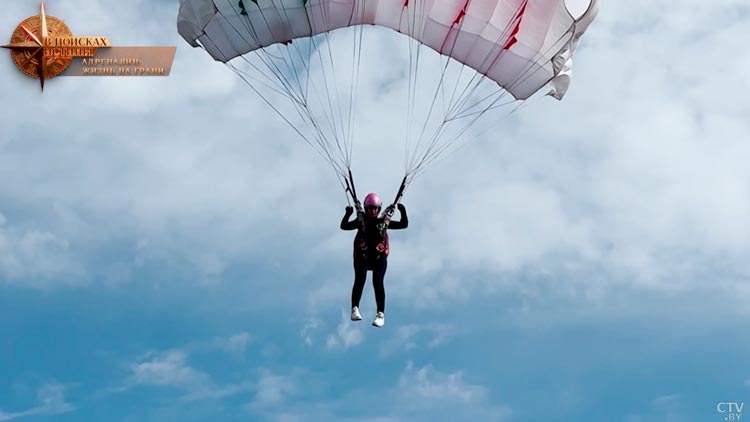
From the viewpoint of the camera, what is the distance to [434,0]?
22750mm

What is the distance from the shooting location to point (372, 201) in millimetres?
21281

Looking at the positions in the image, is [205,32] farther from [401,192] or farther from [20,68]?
[20,68]

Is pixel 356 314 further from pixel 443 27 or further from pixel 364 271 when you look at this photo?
pixel 443 27

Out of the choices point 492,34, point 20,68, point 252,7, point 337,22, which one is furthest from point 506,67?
point 20,68

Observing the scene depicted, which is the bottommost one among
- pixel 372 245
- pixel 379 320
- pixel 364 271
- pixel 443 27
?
pixel 379 320

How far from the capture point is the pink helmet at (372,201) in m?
21.3

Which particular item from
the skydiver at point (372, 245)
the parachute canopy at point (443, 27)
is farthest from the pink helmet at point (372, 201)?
the parachute canopy at point (443, 27)

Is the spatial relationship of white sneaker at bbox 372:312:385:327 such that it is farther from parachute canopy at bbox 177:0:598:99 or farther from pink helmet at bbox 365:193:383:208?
parachute canopy at bbox 177:0:598:99

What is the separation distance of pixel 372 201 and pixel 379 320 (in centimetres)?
198

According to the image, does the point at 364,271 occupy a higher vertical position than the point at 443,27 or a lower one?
lower

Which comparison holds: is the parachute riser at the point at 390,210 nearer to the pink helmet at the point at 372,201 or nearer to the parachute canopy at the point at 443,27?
the pink helmet at the point at 372,201

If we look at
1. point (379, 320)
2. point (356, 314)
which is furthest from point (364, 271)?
point (379, 320)

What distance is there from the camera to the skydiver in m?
21.3

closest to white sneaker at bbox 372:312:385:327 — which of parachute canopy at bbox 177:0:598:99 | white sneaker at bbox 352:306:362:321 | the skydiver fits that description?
the skydiver
